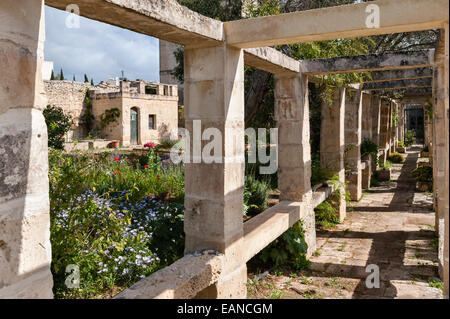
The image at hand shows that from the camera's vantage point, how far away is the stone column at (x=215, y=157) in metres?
3.15

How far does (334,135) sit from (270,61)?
151 inches

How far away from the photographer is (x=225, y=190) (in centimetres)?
317

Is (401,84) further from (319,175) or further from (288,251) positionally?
(288,251)

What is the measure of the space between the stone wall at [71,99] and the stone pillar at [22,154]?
65.2 feet

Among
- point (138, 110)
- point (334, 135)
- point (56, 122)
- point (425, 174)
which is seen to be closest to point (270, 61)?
point (334, 135)

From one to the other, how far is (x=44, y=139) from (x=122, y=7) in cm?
90

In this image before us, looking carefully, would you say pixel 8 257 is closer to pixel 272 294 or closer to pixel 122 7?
pixel 122 7

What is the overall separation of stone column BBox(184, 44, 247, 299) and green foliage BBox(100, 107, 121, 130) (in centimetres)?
1859

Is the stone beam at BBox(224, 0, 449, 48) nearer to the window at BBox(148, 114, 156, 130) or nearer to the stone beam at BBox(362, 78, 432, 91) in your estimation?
the stone beam at BBox(362, 78, 432, 91)

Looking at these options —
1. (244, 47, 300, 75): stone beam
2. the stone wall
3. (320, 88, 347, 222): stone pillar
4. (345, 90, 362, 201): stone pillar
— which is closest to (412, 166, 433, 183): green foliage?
(345, 90, 362, 201): stone pillar

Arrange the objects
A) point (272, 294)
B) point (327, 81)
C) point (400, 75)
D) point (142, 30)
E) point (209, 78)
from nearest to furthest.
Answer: point (142, 30)
point (209, 78)
point (272, 294)
point (327, 81)
point (400, 75)

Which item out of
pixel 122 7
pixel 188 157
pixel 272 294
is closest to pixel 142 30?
pixel 122 7

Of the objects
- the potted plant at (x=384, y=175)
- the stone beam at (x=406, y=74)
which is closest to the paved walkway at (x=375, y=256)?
the stone beam at (x=406, y=74)

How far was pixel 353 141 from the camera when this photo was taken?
8797mm
